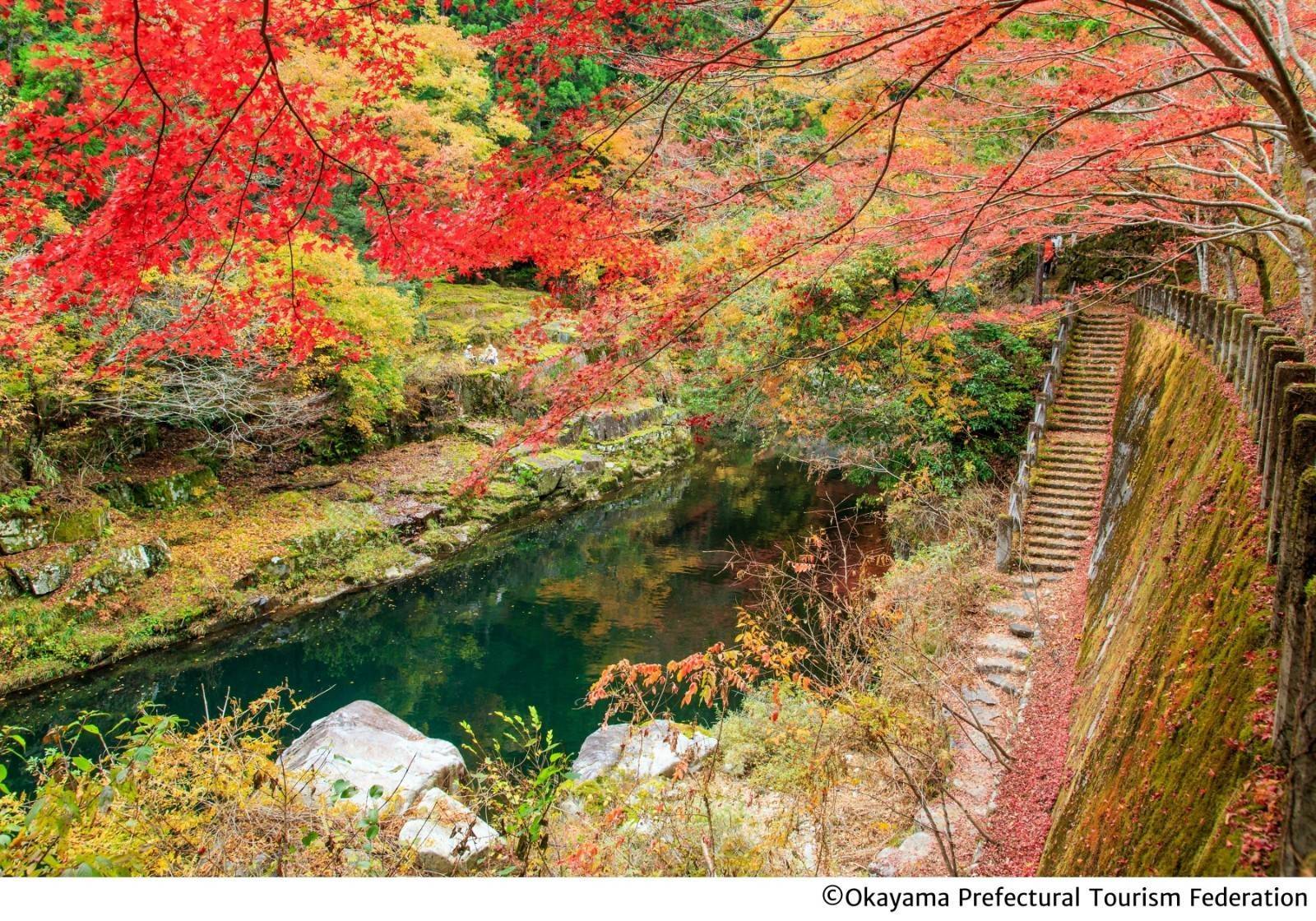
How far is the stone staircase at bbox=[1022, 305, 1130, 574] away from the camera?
36.1 feet

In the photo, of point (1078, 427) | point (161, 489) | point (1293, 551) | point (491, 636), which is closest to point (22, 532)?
point (161, 489)

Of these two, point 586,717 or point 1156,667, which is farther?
point 586,717

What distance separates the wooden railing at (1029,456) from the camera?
10766 millimetres

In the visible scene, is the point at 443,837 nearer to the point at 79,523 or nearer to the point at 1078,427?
the point at 79,523

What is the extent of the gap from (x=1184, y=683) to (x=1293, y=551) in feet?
4.05

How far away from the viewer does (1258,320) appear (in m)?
5.46

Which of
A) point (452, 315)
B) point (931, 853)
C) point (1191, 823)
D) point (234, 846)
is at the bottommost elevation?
point (931, 853)

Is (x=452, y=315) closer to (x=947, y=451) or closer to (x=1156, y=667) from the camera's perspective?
(x=947, y=451)

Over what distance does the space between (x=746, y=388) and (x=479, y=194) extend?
1066cm

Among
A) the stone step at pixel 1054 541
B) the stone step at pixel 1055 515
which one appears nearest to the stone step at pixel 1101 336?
the stone step at pixel 1055 515

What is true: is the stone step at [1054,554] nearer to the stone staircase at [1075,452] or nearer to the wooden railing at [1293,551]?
the stone staircase at [1075,452]

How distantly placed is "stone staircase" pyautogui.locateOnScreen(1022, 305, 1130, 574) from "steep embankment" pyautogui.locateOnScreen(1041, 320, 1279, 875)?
338cm

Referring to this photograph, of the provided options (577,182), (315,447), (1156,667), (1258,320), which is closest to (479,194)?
(577,182)

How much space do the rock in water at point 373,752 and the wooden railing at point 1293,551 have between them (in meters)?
6.19
